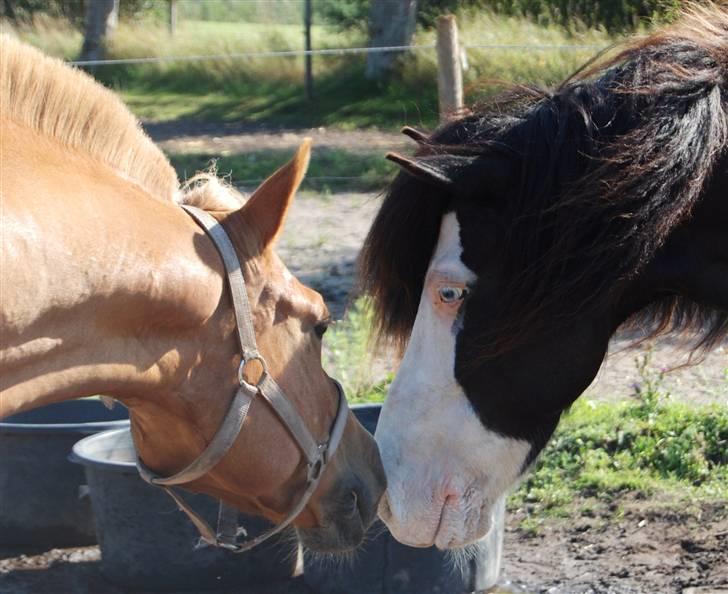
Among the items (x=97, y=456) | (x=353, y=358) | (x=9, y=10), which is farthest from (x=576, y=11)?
(x=9, y=10)

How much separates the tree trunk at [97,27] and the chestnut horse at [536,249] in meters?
16.0

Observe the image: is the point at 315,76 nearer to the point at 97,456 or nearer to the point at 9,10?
the point at 9,10

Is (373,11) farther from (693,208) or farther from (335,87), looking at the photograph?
(693,208)

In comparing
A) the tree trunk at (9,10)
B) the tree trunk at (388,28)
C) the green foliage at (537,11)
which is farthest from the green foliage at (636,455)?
the tree trunk at (9,10)

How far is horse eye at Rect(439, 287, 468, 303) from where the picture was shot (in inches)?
96.4

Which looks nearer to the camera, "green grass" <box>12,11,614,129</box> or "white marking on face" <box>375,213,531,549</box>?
"white marking on face" <box>375,213,531,549</box>

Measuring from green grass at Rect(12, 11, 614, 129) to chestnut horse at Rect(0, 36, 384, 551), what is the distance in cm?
897

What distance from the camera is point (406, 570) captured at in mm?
3645

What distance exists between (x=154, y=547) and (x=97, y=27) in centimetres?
1506

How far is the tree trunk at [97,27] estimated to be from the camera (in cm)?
1753

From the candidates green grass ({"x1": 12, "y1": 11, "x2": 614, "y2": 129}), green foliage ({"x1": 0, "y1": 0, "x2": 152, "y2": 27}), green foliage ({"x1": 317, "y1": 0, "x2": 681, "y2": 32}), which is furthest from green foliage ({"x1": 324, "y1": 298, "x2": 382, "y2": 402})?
green foliage ({"x1": 0, "y1": 0, "x2": 152, "y2": 27})

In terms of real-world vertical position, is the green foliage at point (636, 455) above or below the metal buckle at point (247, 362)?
below

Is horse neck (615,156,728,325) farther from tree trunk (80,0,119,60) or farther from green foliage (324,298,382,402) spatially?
tree trunk (80,0,119,60)

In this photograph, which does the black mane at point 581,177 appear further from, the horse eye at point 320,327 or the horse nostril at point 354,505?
the horse nostril at point 354,505
